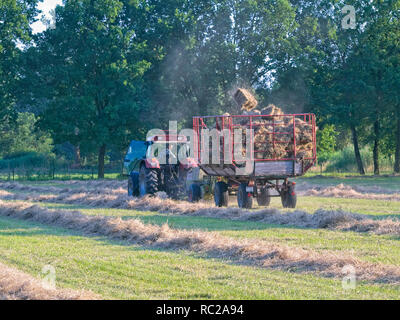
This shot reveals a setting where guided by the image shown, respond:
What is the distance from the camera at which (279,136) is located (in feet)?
67.3

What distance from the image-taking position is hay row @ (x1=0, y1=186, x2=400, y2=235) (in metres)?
15.3

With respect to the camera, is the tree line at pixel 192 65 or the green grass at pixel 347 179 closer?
the green grass at pixel 347 179

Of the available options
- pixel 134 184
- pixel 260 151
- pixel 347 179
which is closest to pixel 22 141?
pixel 347 179

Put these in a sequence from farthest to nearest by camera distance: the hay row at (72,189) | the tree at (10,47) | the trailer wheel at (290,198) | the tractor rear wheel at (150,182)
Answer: the tree at (10,47) < the hay row at (72,189) < the tractor rear wheel at (150,182) < the trailer wheel at (290,198)

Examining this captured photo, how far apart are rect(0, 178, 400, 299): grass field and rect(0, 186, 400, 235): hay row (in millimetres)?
587

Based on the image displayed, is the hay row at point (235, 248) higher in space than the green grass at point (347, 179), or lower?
lower

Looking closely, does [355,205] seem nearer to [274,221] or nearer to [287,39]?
[274,221]

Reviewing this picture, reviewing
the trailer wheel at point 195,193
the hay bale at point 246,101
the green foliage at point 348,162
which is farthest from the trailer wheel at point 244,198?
the green foliage at point 348,162

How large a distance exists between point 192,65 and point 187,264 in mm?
41931

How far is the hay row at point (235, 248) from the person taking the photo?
9883 millimetres

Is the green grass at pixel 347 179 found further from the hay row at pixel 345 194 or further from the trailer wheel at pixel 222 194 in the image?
the trailer wheel at pixel 222 194

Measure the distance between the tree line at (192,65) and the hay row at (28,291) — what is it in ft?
135
